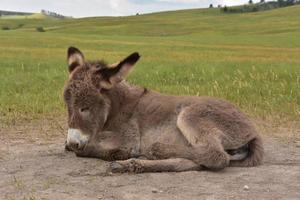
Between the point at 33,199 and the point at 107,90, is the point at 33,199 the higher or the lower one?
the lower one

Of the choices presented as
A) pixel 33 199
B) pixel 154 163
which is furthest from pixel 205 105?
pixel 33 199

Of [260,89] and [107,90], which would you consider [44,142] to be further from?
[260,89]

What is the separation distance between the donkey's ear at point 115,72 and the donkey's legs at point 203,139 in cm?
95

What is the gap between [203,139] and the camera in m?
7.47

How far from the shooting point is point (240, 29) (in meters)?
107

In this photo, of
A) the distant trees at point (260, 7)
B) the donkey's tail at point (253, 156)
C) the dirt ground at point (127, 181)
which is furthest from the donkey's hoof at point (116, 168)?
the distant trees at point (260, 7)

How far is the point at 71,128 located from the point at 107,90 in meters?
0.89

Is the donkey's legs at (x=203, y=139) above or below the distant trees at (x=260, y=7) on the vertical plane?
below

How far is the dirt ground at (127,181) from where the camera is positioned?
6.37m

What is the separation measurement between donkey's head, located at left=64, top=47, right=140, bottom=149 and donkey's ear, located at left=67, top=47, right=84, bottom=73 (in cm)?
10

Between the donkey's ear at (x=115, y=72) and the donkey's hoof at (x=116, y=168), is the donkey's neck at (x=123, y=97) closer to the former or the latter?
the donkey's ear at (x=115, y=72)

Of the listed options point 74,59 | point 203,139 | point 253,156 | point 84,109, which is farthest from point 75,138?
point 253,156

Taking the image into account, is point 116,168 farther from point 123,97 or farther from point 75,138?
point 123,97

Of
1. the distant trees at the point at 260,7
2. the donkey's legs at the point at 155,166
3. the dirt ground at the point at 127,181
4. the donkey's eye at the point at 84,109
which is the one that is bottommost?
the dirt ground at the point at 127,181
